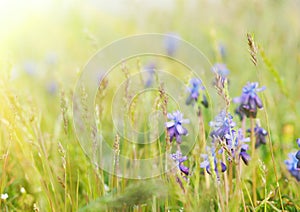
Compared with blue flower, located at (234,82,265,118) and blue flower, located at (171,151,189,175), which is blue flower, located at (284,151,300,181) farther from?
blue flower, located at (171,151,189,175)

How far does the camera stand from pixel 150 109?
2338 millimetres

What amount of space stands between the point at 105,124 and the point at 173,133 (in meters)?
1.00

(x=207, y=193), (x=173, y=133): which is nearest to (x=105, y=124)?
(x=173, y=133)

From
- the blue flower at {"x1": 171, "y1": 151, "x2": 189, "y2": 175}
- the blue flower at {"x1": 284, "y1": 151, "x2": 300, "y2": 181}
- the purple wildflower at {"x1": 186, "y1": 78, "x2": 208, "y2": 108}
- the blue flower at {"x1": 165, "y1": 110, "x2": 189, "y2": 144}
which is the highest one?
the purple wildflower at {"x1": 186, "y1": 78, "x2": 208, "y2": 108}

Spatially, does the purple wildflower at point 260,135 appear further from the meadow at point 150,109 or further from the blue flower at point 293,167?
the blue flower at point 293,167

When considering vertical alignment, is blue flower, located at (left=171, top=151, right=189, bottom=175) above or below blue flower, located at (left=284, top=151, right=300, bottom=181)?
below

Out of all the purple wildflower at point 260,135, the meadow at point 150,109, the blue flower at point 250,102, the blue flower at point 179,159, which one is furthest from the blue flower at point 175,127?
the purple wildflower at point 260,135

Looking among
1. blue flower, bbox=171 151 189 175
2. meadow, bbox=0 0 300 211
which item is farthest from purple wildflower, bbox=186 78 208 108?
blue flower, bbox=171 151 189 175

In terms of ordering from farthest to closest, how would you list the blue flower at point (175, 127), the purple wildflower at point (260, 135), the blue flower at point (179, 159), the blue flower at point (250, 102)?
the purple wildflower at point (260, 135) < the blue flower at point (250, 102) < the blue flower at point (175, 127) < the blue flower at point (179, 159)

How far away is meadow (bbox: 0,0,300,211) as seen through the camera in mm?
1450

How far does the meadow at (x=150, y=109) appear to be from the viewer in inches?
57.1

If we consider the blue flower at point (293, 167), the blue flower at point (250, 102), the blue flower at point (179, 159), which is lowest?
the blue flower at point (179, 159)

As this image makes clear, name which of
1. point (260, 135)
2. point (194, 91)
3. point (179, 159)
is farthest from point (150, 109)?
point (179, 159)

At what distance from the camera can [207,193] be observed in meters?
1.37
